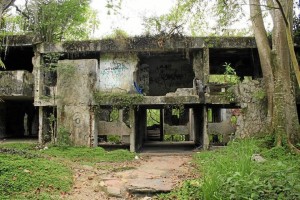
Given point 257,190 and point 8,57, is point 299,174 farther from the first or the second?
point 8,57

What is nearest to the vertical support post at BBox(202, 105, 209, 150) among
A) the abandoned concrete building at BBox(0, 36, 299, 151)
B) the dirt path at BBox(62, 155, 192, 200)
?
the abandoned concrete building at BBox(0, 36, 299, 151)

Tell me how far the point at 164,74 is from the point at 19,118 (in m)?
8.40

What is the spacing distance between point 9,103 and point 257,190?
1489 centimetres

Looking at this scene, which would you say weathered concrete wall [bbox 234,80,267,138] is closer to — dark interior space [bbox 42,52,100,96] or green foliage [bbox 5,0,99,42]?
dark interior space [bbox 42,52,100,96]

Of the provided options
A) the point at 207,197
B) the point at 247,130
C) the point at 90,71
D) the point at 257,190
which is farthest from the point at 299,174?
the point at 90,71

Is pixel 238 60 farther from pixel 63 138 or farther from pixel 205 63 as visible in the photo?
pixel 63 138

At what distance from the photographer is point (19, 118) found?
1789 centimetres

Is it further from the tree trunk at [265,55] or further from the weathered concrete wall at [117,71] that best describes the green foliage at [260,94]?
the weathered concrete wall at [117,71]

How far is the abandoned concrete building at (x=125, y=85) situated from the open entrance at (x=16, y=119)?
0.18 metres

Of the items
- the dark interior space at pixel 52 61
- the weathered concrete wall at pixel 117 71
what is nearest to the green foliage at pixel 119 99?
the weathered concrete wall at pixel 117 71

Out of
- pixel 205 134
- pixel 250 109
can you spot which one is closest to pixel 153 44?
pixel 205 134

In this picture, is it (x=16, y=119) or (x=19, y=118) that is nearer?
(x=16, y=119)

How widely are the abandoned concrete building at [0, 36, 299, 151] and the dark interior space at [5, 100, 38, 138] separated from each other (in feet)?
2.64

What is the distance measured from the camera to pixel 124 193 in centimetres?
642
